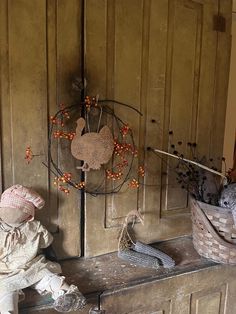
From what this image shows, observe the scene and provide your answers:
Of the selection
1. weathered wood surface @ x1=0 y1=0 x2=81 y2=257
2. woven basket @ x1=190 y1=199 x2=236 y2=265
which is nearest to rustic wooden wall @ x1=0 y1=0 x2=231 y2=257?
weathered wood surface @ x1=0 y1=0 x2=81 y2=257

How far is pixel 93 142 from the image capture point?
3.80ft

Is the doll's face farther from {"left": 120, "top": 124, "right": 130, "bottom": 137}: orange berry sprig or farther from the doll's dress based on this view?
{"left": 120, "top": 124, "right": 130, "bottom": 137}: orange berry sprig

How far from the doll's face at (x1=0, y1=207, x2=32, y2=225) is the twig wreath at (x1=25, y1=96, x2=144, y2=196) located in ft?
0.60

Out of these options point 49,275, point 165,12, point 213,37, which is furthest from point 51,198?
point 213,37

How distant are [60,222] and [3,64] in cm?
59

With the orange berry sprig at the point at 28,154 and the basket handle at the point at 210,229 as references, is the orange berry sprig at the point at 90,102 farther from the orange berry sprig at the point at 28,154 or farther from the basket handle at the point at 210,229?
the basket handle at the point at 210,229

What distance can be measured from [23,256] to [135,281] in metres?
0.40

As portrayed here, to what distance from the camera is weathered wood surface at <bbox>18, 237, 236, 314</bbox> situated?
1.08 m

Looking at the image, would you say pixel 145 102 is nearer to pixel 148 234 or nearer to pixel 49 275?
pixel 148 234

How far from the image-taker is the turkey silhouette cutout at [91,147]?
1.15 m

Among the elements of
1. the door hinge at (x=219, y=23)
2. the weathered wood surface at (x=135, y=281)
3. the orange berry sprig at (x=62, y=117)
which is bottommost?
the weathered wood surface at (x=135, y=281)

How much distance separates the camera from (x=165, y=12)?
131cm

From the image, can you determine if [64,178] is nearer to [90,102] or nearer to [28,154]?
[28,154]

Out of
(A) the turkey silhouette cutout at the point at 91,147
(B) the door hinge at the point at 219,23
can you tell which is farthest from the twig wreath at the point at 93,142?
(B) the door hinge at the point at 219,23
